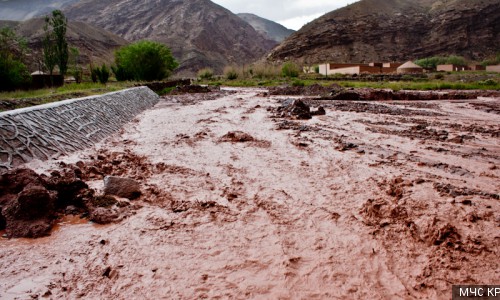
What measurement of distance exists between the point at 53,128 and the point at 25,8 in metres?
135

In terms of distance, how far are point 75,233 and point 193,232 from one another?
3.04ft

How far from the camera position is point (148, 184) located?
3.71 metres

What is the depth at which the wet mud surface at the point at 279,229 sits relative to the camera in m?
1.99

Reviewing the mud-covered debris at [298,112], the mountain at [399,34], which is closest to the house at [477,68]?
the mountain at [399,34]

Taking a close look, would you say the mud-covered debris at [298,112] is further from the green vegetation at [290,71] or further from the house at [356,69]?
the house at [356,69]

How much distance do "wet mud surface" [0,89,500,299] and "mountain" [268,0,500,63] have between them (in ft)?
168

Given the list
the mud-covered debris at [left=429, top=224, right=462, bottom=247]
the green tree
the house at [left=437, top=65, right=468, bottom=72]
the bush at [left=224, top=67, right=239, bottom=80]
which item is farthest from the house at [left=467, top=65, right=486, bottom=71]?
the mud-covered debris at [left=429, top=224, right=462, bottom=247]

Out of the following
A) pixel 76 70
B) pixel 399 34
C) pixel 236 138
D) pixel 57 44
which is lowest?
pixel 236 138

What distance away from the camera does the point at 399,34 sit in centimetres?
5575

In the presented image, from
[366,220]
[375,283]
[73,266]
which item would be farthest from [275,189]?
[73,266]

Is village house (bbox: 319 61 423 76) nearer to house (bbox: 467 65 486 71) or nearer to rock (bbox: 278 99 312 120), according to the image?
house (bbox: 467 65 486 71)

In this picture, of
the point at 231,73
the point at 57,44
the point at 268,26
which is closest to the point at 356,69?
the point at 231,73

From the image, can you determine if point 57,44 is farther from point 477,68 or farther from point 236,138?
point 477,68

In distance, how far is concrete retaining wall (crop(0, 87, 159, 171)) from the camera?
4031 mm
